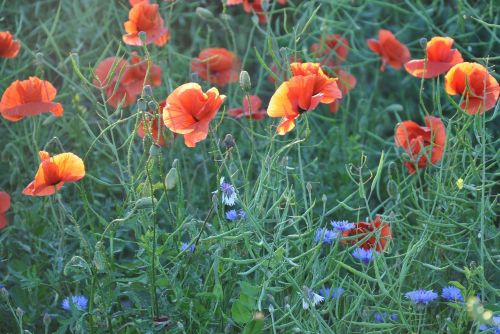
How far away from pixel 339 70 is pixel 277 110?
3.49ft

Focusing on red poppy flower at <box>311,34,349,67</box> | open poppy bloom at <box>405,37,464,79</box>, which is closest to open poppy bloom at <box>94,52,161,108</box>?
red poppy flower at <box>311,34,349,67</box>

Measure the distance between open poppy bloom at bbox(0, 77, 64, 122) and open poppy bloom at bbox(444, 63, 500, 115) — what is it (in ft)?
2.81

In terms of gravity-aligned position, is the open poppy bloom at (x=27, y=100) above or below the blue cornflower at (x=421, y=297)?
above

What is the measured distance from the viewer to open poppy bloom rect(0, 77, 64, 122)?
2125 mm

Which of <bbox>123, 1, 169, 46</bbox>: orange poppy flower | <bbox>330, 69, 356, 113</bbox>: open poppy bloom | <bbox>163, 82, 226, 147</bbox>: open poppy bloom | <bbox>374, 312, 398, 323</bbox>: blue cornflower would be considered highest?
<bbox>163, 82, 226, 147</bbox>: open poppy bloom

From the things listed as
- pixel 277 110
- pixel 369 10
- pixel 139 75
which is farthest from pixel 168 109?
pixel 369 10

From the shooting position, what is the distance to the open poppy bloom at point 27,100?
2125 mm

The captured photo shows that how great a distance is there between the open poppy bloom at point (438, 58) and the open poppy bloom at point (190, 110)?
0.58m

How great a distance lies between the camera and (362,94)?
2.91 meters

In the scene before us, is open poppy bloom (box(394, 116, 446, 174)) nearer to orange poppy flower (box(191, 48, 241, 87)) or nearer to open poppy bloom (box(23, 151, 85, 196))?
orange poppy flower (box(191, 48, 241, 87))

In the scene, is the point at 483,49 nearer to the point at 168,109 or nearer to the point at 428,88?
the point at 428,88

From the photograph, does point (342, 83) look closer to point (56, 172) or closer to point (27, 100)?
point (27, 100)

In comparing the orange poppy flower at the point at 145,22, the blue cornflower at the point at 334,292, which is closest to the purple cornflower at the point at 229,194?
the blue cornflower at the point at 334,292

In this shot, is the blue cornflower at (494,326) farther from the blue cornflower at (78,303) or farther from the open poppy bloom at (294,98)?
the blue cornflower at (78,303)
